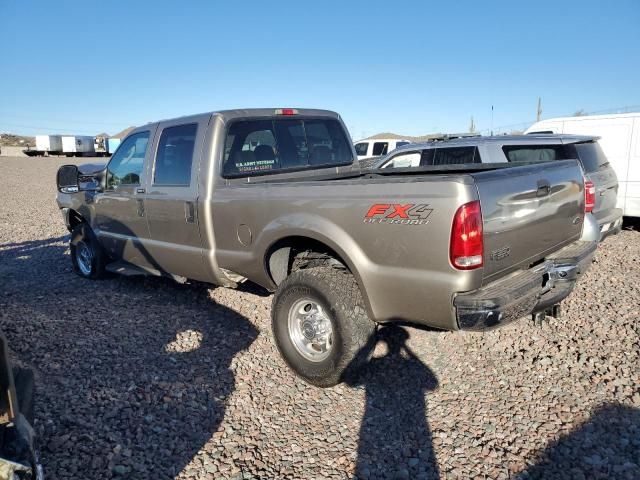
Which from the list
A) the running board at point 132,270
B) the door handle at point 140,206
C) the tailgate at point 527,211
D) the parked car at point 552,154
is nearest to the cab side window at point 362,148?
the parked car at point 552,154

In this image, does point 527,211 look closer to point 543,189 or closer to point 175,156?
point 543,189

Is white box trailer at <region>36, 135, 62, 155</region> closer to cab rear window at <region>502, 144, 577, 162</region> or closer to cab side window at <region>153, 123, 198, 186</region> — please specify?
cab side window at <region>153, 123, 198, 186</region>

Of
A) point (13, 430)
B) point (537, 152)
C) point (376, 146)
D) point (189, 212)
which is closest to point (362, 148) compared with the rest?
point (376, 146)

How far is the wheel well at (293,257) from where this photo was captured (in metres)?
3.57

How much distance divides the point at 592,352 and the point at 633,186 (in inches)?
213

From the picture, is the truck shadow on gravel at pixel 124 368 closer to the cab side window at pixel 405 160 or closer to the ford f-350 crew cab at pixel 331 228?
the ford f-350 crew cab at pixel 331 228

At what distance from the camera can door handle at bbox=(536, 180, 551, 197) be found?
10.1ft

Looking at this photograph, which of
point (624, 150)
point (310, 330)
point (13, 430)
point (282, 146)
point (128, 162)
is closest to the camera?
point (13, 430)

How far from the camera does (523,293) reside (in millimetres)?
2844

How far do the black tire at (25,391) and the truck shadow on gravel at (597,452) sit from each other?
242 cm

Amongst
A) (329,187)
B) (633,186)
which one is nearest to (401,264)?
(329,187)

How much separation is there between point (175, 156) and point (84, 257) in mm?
2531

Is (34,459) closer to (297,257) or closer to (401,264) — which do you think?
(401,264)

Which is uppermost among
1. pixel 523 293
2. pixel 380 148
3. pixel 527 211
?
pixel 380 148
